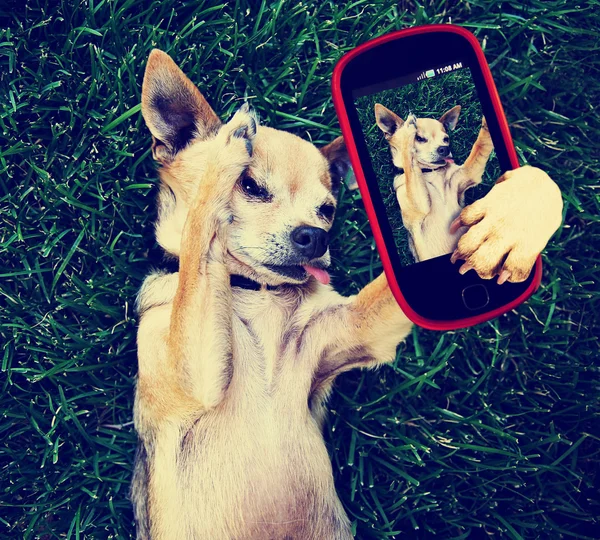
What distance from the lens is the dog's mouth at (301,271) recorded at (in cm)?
190

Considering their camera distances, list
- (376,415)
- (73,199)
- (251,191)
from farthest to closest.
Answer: (376,415) < (73,199) < (251,191)

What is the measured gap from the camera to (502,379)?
8.03ft

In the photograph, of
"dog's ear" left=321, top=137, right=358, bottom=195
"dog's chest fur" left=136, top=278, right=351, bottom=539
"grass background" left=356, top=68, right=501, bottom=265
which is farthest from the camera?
"dog's ear" left=321, top=137, right=358, bottom=195

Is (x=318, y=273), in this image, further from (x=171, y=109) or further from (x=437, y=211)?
(x=171, y=109)

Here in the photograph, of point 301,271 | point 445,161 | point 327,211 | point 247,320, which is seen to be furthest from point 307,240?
point 445,161

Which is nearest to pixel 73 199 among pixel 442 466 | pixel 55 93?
pixel 55 93

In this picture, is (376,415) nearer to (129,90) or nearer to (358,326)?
(358,326)

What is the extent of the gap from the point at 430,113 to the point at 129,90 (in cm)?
124

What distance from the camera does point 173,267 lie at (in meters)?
2.02

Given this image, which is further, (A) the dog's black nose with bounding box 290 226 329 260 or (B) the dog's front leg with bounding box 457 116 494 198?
(B) the dog's front leg with bounding box 457 116 494 198

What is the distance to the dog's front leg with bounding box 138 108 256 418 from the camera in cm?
175

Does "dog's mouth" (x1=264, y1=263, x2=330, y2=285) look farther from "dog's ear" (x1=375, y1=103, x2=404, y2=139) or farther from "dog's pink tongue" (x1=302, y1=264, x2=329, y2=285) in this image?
"dog's ear" (x1=375, y1=103, x2=404, y2=139)

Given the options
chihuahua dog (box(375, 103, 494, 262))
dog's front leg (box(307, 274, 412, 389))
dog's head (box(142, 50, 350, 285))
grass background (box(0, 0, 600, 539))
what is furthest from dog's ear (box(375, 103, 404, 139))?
dog's front leg (box(307, 274, 412, 389))

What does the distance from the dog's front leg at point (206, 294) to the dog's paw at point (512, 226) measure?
2.72ft
